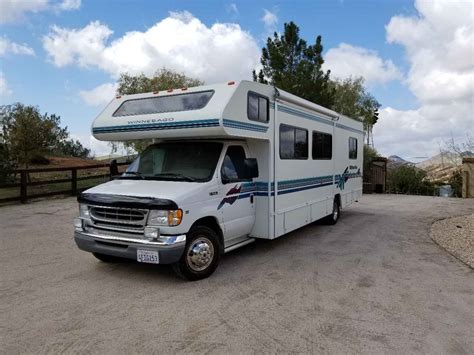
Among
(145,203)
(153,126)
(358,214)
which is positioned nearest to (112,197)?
(145,203)

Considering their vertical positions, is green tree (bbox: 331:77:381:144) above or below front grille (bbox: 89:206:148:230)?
above

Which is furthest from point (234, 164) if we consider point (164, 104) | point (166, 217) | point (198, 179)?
point (166, 217)

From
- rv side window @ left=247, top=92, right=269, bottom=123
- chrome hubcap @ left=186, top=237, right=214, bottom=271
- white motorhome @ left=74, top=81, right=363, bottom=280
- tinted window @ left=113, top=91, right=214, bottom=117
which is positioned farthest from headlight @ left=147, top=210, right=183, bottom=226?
rv side window @ left=247, top=92, right=269, bottom=123

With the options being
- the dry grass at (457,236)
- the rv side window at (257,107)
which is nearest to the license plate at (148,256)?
the rv side window at (257,107)

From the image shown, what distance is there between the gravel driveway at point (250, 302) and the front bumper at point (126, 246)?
0.43 m

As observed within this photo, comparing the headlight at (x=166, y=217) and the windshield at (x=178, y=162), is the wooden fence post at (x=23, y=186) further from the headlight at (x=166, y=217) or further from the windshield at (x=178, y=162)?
the headlight at (x=166, y=217)

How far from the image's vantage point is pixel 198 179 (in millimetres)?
5832

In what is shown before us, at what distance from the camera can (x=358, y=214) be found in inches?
494

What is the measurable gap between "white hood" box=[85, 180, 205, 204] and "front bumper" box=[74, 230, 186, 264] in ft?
2.00

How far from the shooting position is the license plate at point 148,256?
5137 mm

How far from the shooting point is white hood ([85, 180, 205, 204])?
Result: 5262 millimetres

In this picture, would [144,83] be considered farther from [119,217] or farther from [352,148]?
[119,217]

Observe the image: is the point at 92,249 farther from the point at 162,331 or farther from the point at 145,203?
the point at 162,331

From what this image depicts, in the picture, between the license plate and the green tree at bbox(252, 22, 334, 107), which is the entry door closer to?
the license plate
